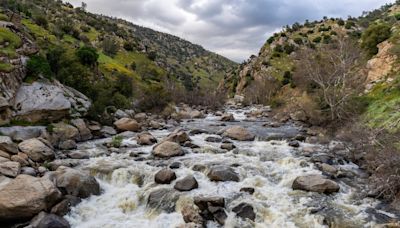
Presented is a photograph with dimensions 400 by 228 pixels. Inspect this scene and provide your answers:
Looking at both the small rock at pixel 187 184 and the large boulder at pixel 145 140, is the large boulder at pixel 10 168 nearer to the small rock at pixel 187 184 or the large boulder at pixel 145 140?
the small rock at pixel 187 184

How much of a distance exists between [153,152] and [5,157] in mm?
8103

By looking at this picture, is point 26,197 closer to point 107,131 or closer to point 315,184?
point 315,184

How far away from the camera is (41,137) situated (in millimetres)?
22031

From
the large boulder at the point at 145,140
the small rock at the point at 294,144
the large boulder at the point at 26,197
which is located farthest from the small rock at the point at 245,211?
the large boulder at the point at 145,140

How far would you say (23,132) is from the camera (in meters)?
21.4

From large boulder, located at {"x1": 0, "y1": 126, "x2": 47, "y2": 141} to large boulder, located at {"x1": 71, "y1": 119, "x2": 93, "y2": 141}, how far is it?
307 centimetres

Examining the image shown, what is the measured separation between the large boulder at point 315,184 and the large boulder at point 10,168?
12.3 metres

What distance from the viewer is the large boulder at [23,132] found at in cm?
2056

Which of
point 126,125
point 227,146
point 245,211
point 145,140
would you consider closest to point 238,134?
point 227,146

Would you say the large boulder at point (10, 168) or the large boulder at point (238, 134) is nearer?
the large boulder at point (10, 168)

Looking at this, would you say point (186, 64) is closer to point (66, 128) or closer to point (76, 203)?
point (66, 128)

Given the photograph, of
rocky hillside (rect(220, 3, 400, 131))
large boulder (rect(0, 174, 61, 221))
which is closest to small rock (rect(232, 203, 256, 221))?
large boulder (rect(0, 174, 61, 221))

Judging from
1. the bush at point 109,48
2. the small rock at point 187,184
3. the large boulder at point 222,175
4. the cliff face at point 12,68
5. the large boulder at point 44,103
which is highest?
the bush at point 109,48

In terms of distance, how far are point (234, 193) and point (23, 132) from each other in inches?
547
